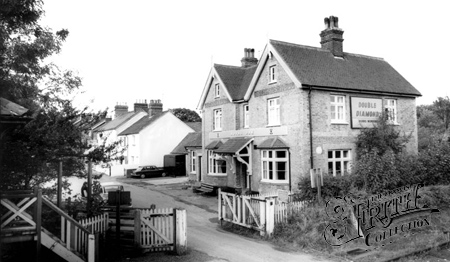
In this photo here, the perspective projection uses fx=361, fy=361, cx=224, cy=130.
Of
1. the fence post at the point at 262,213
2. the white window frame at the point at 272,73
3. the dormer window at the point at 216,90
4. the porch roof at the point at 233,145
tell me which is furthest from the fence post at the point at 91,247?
Result: the dormer window at the point at 216,90

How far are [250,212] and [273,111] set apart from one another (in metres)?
9.25

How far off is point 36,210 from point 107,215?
2.50 m

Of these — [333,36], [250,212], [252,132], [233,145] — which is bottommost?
[250,212]

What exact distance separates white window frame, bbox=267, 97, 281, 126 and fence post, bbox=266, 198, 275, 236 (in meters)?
8.83

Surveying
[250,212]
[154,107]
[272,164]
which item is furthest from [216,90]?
[154,107]

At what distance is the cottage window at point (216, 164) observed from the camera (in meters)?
26.4

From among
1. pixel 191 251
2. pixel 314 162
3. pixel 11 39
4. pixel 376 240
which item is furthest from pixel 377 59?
pixel 11 39

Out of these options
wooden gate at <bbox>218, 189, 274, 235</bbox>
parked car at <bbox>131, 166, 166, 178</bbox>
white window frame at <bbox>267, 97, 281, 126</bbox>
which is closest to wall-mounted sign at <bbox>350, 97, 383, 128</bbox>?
white window frame at <bbox>267, 97, 281, 126</bbox>

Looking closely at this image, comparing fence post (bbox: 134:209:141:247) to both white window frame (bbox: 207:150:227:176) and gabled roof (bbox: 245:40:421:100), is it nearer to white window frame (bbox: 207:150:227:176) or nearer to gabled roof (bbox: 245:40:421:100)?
gabled roof (bbox: 245:40:421:100)

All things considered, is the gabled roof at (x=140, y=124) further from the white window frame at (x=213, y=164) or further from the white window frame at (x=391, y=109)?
the white window frame at (x=391, y=109)

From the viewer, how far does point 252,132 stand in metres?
23.3

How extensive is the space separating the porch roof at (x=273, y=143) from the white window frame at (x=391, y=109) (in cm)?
756

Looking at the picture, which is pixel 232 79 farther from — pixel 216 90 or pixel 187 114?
pixel 187 114

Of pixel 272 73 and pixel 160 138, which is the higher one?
pixel 272 73
